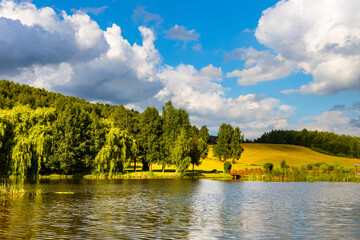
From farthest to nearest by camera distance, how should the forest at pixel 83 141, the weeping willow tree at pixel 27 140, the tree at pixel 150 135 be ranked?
the tree at pixel 150 135
the forest at pixel 83 141
the weeping willow tree at pixel 27 140

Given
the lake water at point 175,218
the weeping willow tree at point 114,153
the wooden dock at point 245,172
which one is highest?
the weeping willow tree at point 114,153

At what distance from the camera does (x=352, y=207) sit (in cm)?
3834

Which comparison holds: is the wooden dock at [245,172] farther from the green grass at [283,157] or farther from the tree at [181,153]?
the green grass at [283,157]

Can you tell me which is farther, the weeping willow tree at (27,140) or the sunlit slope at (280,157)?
the sunlit slope at (280,157)

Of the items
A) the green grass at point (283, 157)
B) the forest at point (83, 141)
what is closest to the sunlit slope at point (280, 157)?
the green grass at point (283, 157)

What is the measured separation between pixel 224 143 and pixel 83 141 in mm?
79539

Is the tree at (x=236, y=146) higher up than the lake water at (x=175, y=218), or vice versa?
the tree at (x=236, y=146)

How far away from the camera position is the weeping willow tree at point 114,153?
260 feet

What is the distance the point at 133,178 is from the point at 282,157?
98643mm

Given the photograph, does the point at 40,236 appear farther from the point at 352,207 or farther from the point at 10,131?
the point at 10,131

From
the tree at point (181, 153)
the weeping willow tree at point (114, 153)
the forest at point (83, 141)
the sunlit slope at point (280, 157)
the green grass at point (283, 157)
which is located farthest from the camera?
the green grass at point (283, 157)

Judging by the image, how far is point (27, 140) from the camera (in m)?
73.2

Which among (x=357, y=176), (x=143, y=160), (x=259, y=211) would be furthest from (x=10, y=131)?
(x=357, y=176)

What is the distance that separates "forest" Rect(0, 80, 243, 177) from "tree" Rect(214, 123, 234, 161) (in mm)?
52027
